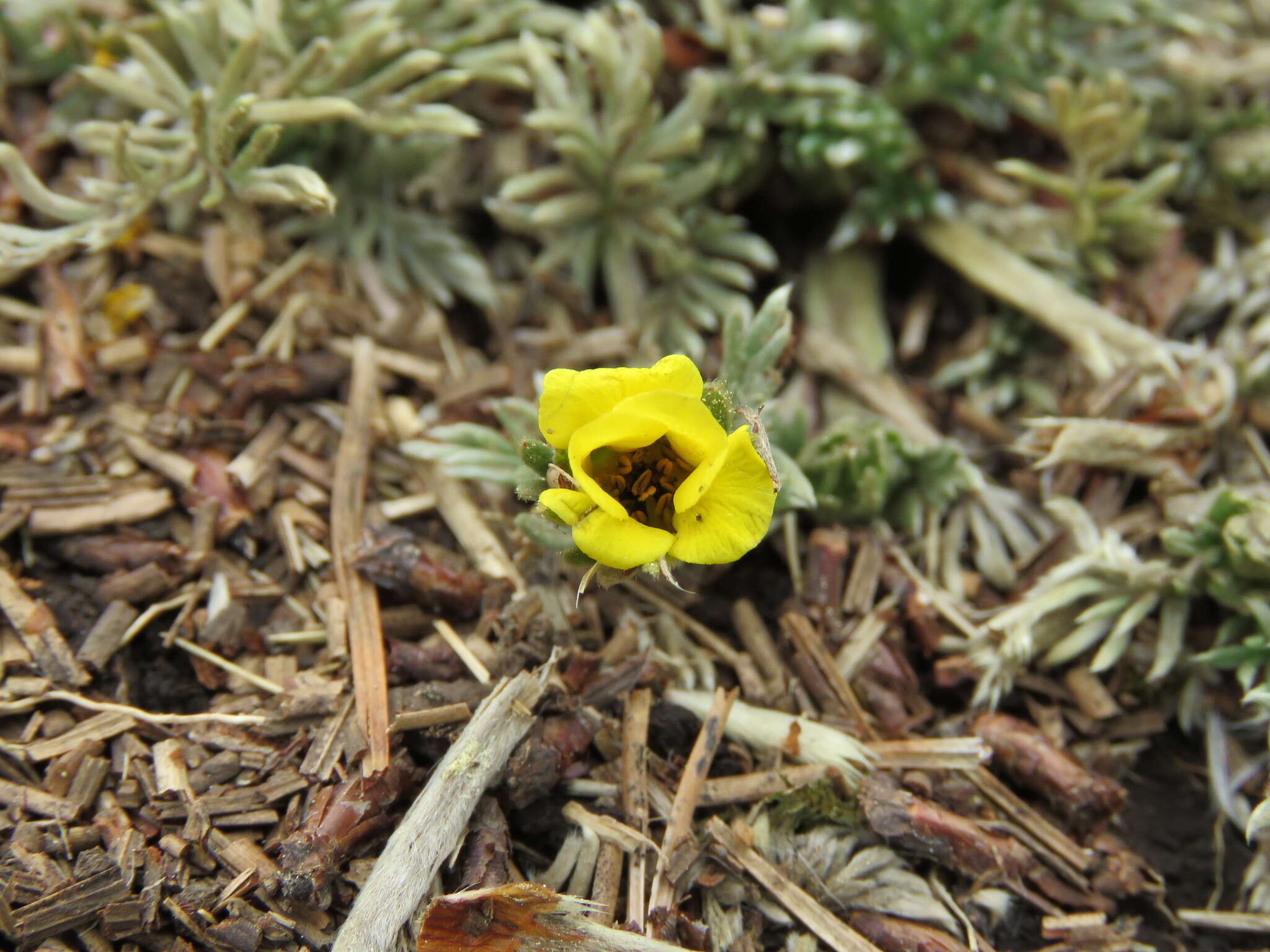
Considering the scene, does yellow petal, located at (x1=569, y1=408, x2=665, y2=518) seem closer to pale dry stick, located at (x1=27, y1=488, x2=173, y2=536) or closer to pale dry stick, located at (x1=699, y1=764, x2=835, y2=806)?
pale dry stick, located at (x1=699, y1=764, x2=835, y2=806)

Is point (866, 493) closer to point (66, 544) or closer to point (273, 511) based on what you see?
point (273, 511)

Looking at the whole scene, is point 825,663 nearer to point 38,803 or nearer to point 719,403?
point 719,403

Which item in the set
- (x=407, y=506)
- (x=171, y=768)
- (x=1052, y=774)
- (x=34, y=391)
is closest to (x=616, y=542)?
(x=407, y=506)

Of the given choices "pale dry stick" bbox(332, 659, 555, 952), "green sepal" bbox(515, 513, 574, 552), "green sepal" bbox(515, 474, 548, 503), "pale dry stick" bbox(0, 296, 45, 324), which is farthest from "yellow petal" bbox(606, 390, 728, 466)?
"pale dry stick" bbox(0, 296, 45, 324)

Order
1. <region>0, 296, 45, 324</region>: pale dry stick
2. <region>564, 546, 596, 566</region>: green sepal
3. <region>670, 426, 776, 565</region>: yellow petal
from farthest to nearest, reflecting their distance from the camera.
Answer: <region>0, 296, 45, 324</region>: pale dry stick → <region>564, 546, 596, 566</region>: green sepal → <region>670, 426, 776, 565</region>: yellow petal

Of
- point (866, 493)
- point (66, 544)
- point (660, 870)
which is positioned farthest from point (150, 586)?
point (866, 493)

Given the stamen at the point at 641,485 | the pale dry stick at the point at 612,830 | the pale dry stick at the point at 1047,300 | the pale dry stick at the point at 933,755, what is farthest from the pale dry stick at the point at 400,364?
the pale dry stick at the point at 1047,300
